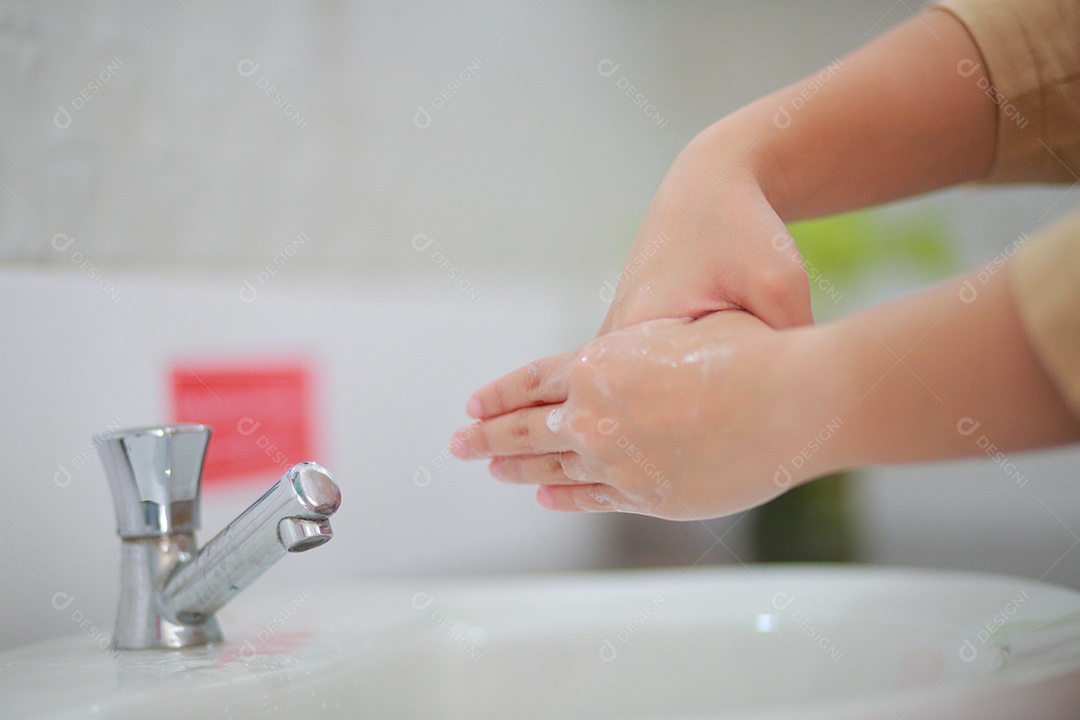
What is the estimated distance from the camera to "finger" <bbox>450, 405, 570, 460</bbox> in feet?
1.58

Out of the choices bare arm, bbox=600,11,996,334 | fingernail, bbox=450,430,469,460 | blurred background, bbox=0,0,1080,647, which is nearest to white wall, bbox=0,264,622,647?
blurred background, bbox=0,0,1080,647

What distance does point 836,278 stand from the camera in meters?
1.30

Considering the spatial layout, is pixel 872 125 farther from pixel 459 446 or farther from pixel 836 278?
pixel 836 278

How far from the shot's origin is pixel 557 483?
0.52 m

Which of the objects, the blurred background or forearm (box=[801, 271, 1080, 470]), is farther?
the blurred background

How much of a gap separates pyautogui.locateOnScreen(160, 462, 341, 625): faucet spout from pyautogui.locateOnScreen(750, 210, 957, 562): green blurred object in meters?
0.66

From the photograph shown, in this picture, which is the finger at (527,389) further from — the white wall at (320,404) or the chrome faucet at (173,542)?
the white wall at (320,404)

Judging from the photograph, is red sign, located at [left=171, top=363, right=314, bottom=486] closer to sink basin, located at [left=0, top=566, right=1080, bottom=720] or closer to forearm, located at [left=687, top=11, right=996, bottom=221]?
sink basin, located at [left=0, top=566, right=1080, bottom=720]

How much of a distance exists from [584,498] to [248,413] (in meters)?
0.31

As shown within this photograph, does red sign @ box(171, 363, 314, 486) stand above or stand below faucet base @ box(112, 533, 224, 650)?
above

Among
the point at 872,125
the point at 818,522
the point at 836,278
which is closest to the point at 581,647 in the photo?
the point at 872,125

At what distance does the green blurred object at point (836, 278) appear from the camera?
1117mm

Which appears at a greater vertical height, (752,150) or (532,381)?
(752,150)

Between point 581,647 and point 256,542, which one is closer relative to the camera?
point 256,542
